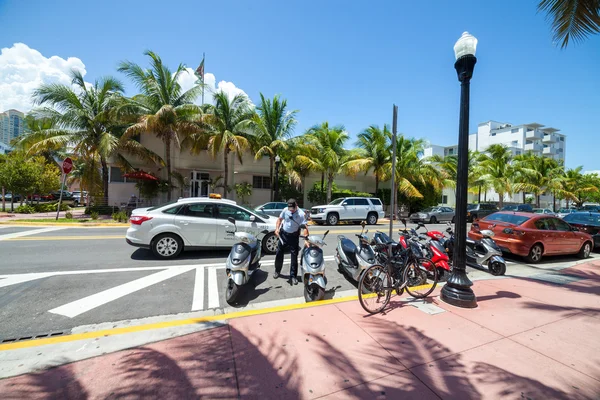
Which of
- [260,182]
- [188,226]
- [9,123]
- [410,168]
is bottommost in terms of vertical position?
[188,226]

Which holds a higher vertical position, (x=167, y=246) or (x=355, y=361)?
(x=167, y=246)

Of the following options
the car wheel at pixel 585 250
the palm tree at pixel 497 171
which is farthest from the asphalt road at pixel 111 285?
the palm tree at pixel 497 171

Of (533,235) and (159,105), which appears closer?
(533,235)

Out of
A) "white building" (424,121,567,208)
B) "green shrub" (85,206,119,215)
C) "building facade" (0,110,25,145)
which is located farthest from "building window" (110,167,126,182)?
"building facade" (0,110,25,145)

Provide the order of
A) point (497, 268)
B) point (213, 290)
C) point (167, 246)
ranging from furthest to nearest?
1. point (167, 246)
2. point (497, 268)
3. point (213, 290)

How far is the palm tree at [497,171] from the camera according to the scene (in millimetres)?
25547

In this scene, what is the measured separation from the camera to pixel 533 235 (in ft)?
25.3

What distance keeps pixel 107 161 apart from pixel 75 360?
62.6ft

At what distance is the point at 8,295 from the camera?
14.5ft

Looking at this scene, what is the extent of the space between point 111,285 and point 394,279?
5077mm

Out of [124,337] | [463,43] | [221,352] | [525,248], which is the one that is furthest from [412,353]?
[525,248]

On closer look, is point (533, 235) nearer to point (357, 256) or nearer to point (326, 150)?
point (357, 256)

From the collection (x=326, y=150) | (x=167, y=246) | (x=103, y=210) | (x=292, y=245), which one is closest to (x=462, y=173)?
(x=292, y=245)

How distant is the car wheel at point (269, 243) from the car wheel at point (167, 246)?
2.18 m
